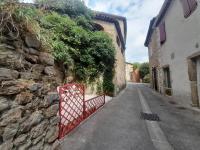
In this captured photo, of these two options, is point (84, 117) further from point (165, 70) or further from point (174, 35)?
point (165, 70)

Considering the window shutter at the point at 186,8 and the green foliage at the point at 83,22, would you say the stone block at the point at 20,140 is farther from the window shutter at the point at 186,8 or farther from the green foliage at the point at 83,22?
the green foliage at the point at 83,22

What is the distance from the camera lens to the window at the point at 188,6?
668 centimetres

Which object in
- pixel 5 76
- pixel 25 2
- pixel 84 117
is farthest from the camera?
pixel 84 117

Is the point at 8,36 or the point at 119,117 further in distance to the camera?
the point at 119,117

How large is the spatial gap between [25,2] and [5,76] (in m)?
1.12

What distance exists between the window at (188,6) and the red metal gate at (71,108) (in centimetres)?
565

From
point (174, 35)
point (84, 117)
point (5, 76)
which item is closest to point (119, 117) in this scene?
point (84, 117)

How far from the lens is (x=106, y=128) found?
4.42 metres

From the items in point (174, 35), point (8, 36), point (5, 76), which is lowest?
point (5, 76)

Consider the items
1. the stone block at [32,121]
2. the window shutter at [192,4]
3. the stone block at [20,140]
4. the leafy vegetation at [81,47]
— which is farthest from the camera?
the leafy vegetation at [81,47]

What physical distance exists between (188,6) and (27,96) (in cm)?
761

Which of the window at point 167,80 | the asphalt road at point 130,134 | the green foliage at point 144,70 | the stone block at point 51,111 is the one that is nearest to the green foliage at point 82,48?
the asphalt road at point 130,134

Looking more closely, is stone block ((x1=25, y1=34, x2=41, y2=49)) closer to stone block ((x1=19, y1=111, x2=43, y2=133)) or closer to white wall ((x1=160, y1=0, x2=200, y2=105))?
stone block ((x1=19, y1=111, x2=43, y2=133))

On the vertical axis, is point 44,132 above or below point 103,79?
below
